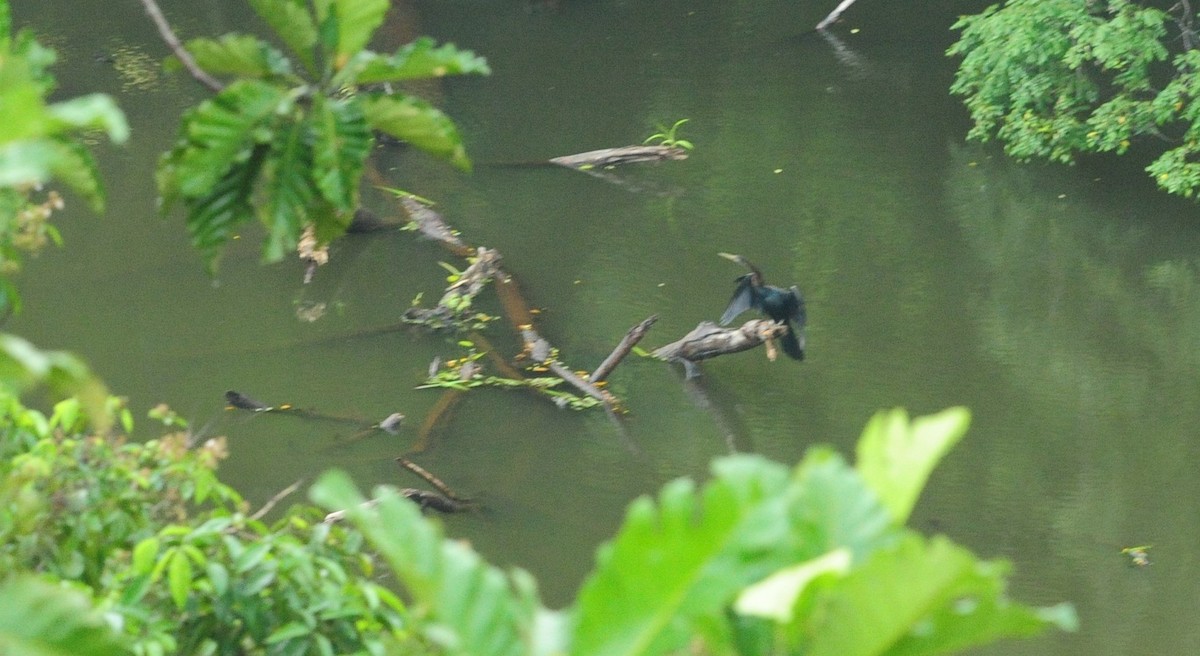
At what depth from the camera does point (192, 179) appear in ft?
4.25

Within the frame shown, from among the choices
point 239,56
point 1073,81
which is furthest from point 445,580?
point 1073,81

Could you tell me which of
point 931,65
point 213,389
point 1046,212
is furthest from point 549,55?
point 213,389

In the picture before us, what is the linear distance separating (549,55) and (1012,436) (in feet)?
16.6

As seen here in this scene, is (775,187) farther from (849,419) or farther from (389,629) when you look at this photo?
(389,629)

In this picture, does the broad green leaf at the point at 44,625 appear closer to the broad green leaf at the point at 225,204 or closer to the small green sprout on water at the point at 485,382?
the broad green leaf at the point at 225,204

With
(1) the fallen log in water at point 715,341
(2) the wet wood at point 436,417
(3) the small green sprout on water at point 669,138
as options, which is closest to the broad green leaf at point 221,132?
(2) the wet wood at point 436,417

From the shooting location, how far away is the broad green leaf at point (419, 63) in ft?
4.18

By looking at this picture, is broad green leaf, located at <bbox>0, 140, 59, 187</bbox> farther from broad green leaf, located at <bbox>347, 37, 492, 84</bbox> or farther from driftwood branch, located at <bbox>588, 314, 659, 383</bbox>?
driftwood branch, located at <bbox>588, 314, 659, 383</bbox>

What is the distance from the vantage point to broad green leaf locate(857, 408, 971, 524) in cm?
89

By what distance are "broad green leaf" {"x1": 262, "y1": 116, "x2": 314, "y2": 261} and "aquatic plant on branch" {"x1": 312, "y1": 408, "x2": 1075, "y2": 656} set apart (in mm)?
517

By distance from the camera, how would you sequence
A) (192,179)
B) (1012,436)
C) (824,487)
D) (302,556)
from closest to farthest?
(824,487) < (192,179) < (302,556) < (1012,436)

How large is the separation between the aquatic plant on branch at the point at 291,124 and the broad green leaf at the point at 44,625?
58cm

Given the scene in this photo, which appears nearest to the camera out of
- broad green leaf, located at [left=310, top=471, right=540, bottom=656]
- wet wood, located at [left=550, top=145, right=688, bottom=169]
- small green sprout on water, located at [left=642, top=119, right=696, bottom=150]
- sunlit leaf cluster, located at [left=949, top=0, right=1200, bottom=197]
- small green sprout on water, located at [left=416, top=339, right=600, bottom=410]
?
broad green leaf, located at [left=310, top=471, right=540, bottom=656]

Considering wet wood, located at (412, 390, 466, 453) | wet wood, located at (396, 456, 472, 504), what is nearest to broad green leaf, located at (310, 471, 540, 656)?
wet wood, located at (396, 456, 472, 504)
